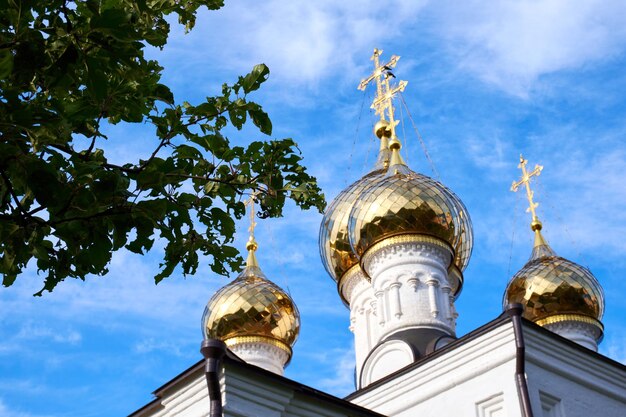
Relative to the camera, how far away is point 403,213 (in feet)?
47.9

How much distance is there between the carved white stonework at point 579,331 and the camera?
51.9 ft

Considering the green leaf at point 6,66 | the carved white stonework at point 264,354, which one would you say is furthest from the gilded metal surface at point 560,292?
the green leaf at point 6,66

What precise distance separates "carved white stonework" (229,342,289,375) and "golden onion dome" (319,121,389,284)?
1617 mm

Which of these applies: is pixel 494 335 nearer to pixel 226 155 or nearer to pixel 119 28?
pixel 226 155

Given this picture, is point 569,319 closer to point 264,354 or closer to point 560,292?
point 560,292

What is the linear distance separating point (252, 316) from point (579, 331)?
5.57 m

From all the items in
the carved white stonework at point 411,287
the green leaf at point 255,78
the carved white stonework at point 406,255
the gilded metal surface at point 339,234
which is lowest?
the green leaf at point 255,78

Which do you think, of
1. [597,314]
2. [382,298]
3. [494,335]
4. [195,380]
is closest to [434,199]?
[382,298]

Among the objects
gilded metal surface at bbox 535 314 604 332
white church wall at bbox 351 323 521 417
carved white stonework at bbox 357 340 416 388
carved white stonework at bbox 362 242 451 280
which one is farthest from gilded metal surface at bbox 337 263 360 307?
white church wall at bbox 351 323 521 417

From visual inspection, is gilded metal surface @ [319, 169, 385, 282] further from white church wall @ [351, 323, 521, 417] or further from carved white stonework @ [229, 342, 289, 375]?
white church wall @ [351, 323, 521, 417]

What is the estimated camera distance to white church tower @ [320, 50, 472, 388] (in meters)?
13.7

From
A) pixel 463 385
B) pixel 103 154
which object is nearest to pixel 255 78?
pixel 103 154

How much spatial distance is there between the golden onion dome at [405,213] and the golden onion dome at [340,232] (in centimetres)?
81

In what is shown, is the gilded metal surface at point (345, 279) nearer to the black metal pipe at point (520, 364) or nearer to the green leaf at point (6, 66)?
the black metal pipe at point (520, 364)
